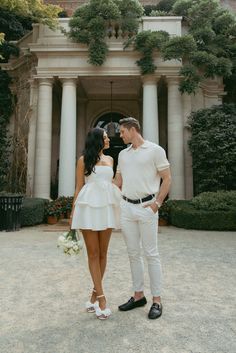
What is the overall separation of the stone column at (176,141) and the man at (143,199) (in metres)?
9.25

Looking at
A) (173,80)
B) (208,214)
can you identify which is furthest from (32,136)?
(208,214)

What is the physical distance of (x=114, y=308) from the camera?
10.4ft

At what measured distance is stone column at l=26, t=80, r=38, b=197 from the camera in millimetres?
12672

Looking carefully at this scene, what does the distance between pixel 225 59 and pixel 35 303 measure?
1197 cm

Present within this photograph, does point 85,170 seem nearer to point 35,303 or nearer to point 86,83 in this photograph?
point 35,303

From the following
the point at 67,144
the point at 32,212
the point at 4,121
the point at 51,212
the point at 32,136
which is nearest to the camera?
the point at 32,212

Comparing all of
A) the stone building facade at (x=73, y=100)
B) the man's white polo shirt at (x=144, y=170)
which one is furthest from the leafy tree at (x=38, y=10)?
the man's white polo shirt at (x=144, y=170)

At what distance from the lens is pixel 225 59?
1173 centimetres

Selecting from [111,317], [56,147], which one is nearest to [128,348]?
[111,317]

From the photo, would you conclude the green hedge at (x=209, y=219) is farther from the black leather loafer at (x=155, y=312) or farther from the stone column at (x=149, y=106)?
the black leather loafer at (x=155, y=312)

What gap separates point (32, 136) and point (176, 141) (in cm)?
672

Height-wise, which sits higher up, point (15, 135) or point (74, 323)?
point (15, 135)

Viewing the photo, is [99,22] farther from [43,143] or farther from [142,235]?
[142,235]

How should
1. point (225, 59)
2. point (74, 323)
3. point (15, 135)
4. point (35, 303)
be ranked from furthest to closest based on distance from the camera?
point (15, 135) → point (225, 59) → point (35, 303) → point (74, 323)
